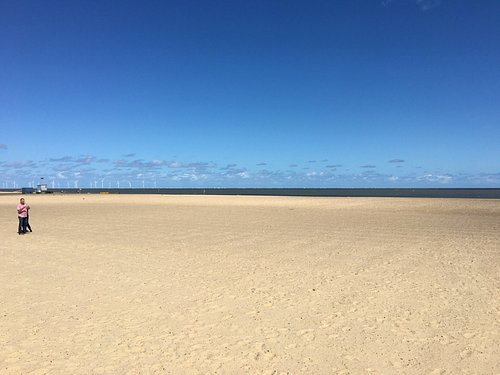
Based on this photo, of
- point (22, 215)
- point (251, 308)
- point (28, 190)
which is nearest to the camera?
point (251, 308)

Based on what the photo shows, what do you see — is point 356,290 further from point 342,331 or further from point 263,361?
point 263,361

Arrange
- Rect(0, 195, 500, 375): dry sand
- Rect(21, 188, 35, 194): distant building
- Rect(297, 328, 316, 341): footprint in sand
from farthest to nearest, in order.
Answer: Rect(21, 188, 35, 194): distant building < Rect(297, 328, 316, 341): footprint in sand < Rect(0, 195, 500, 375): dry sand

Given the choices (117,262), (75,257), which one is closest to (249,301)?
(117,262)

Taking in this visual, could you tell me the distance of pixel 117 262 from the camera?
44.2ft

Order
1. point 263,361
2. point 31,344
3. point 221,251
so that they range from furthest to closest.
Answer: point 221,251, point 31,344, point 263,361

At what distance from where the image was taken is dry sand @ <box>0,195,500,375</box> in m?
6.09

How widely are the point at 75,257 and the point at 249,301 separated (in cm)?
844

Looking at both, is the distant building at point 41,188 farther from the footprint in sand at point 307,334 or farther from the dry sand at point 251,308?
the footprint in sand at point 307,334

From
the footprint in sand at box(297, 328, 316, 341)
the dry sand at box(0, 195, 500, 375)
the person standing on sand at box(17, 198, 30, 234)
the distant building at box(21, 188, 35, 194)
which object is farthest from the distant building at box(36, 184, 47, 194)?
the footprint in sand at box(297, 328, 316, 341)

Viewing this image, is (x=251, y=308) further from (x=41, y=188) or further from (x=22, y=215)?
(x=41, y=188)

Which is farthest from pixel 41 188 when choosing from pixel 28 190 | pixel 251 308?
pixel 251 308

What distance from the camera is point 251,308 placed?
8.52 meters

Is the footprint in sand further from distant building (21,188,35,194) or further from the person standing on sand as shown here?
distant building (21,188,35,194)

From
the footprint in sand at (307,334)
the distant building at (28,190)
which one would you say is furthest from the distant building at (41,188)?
the footprint in sand at (307,334)
